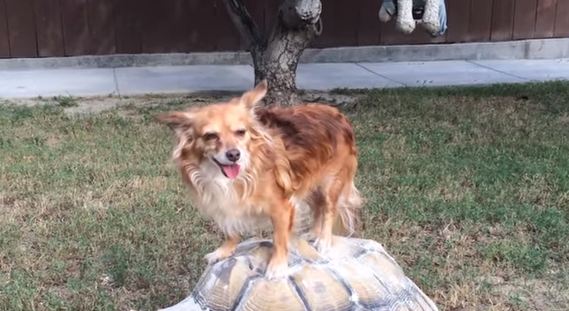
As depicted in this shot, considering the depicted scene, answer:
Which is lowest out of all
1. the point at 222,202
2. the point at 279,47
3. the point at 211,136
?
the point at 279,47

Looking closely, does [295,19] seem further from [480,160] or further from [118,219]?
[118,219]

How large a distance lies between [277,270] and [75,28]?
8648 mm

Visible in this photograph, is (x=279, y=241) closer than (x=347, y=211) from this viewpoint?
Yes

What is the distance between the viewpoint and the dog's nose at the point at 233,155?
110 inches

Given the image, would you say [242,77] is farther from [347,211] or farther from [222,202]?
[222,202]

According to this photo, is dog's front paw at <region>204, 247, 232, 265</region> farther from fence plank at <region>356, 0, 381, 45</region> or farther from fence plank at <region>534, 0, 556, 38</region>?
fence plank at <region>534, 0, 556, 38</region>

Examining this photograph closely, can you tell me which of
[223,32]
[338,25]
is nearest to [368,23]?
[338,25]

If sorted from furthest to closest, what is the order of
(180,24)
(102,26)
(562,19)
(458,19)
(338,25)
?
(562,19) → (458,19) → (338,25) → (180,24) → (102,26)

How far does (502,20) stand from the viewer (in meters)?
12.2

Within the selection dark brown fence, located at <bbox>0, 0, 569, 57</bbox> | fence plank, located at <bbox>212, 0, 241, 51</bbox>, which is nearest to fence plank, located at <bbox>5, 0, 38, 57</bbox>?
dark brown fence, located at <bbox>0, 0, 569, 57</bbox>

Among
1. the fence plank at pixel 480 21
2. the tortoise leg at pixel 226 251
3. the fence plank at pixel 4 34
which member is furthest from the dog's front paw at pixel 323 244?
the fence plank at pixel 480 21

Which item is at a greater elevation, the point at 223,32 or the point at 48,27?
the point at 48,27

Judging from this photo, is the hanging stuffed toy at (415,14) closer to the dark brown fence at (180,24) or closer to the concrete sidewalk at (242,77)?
the concrete sidewalk at (242,77)

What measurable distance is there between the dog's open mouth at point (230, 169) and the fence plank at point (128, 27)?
866cm
